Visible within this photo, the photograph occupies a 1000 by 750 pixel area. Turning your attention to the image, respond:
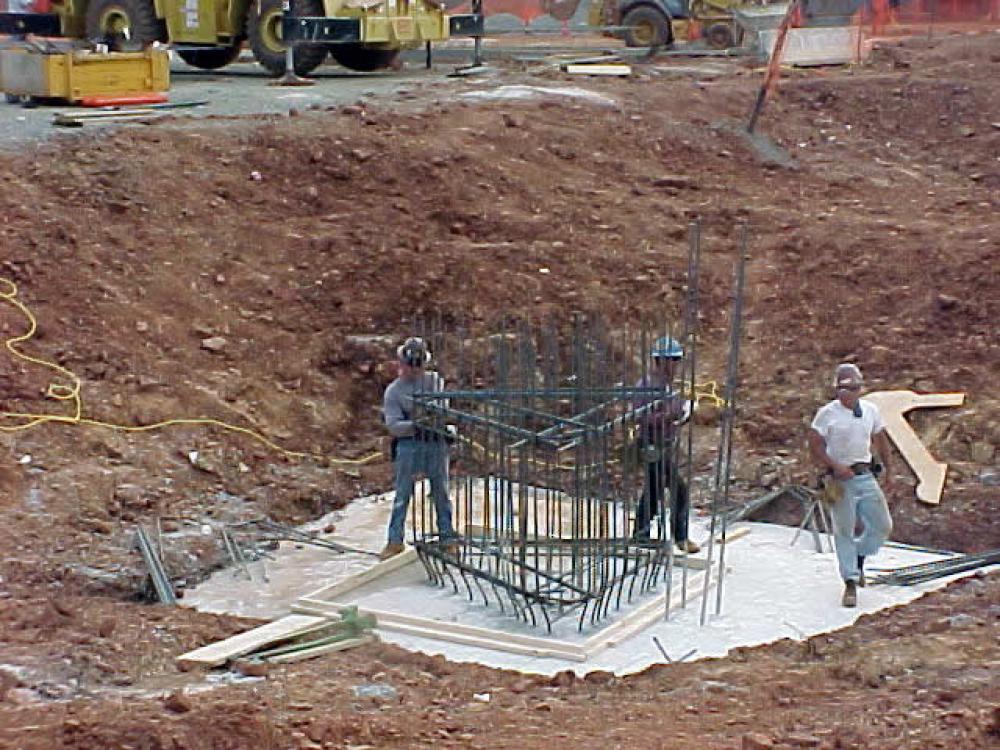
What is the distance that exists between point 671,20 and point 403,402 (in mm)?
18497

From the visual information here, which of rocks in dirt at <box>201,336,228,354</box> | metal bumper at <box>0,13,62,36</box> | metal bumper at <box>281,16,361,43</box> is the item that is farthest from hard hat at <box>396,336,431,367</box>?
metal bumper at <box>0,13,62,36</box>

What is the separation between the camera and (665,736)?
25.8 ft

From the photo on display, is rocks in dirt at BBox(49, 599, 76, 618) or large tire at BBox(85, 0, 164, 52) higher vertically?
large tire at BBox(85, 0, 164, 52)

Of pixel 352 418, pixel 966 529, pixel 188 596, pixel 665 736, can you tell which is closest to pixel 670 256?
pixel 352 418

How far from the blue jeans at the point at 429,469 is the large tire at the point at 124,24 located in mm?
13492

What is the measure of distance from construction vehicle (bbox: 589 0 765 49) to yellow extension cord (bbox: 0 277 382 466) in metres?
16.0

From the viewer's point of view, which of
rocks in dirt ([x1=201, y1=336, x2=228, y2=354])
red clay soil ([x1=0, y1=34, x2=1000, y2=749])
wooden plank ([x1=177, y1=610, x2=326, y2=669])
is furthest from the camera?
rocks in dirt ([x1=201, y1=336, x2=228, y2=354])

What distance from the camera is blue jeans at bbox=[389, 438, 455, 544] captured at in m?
11.5

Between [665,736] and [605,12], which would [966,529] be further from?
[605,12]

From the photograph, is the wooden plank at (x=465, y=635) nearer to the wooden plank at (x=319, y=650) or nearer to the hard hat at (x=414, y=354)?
the wooden plank at (x=319, y=650)

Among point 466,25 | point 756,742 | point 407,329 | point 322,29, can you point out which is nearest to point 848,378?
point 756,742

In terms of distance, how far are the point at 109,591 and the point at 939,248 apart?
8247 millimetres

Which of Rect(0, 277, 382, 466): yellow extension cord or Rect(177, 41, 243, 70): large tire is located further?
Rect(177, 41, 243, 70): large tire

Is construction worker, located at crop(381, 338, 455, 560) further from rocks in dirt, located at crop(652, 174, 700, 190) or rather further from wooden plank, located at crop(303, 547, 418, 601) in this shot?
rocks in dirt, located at crop(652, 174, 700, 190)
